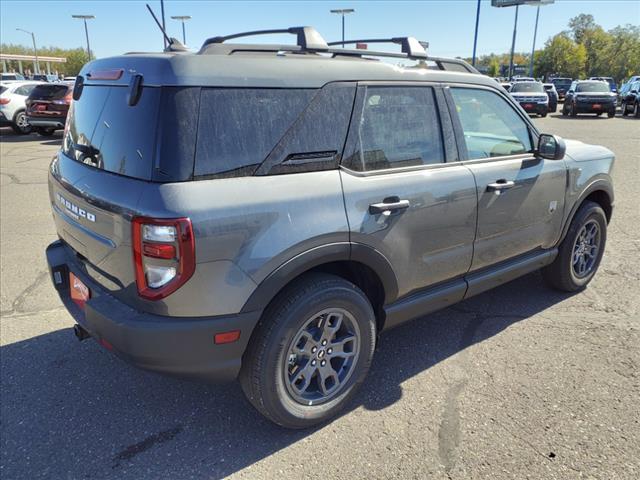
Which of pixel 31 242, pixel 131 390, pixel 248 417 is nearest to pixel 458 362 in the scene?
pixel 248 417

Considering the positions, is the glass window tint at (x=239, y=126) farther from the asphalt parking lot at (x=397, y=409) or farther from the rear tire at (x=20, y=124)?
the rear tire at (x=20, y=124)

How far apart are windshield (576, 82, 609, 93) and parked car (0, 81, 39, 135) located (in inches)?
961

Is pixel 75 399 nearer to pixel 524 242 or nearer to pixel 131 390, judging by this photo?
pixel 131 390

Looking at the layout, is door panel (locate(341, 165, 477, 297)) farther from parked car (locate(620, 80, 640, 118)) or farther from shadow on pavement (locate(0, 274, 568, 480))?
parked car (locate(620, 80, 640, 118))

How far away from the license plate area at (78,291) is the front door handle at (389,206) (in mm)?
1524

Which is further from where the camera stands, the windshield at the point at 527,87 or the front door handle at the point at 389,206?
the windshield at the point at 527,87

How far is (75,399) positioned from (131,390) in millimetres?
308

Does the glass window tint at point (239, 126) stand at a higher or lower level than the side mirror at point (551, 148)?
higher

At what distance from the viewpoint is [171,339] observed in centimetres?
218

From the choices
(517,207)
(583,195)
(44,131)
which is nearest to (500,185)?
(517,207)

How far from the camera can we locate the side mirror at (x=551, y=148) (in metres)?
3.53

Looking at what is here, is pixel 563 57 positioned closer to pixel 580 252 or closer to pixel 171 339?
pixel 580 252

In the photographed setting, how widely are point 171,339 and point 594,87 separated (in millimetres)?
28362

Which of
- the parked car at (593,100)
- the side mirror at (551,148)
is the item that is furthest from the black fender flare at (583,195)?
the parked car at (593,100)
